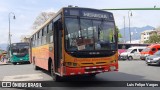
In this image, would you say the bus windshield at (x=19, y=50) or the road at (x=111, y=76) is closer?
the road at (x=111, y=76)

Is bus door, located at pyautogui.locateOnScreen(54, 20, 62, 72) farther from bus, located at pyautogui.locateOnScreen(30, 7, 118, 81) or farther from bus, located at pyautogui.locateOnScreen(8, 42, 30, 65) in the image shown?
bus, located at pyautogui.locateOnScreen(8, 42, 30, 65)

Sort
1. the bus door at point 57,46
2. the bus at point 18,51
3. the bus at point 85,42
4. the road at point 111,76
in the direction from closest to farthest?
the bus at point 85,42 < the bus door at point 57,46 < the road at point 111,76 < the bus at point 18,51

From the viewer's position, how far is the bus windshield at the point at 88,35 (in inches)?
495

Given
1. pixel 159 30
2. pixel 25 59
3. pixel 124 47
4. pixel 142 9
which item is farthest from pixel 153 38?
pixel 142 9

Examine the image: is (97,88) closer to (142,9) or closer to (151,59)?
(142,9)

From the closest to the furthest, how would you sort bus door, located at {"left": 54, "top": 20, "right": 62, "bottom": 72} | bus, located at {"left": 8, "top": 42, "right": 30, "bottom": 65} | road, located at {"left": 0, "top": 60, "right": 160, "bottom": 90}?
bus door, located at {"left": 54, "top": 20, "right": 62, "bottom": 72}
road, located at {"left": 0, "top": 60, "right": 160, "bottom": 90}
bus, located at {"left": 8, "top": 42, "right": 30, "bottom": 65}

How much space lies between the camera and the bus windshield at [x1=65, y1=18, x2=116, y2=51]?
41.2ft

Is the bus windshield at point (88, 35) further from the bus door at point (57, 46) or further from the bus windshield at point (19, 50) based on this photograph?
the bus windshield at point (19, 50)

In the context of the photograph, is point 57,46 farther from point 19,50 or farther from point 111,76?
point 19,50

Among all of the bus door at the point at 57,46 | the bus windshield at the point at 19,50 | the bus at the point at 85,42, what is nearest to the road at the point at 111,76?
the bus door at the point at 57,46

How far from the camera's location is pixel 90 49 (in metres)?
12.8

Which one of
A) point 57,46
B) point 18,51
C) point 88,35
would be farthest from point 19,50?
point 88,35

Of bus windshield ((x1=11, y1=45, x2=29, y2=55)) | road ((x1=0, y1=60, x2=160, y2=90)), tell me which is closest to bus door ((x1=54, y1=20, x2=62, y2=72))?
road ((x1=0, y1=60, x2=160, y2=90))

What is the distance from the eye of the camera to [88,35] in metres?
12.8
